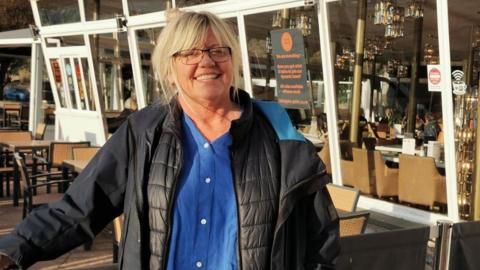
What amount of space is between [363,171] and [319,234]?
4859mm

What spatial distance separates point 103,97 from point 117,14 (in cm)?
187

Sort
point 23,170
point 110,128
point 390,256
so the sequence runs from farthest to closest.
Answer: point 110,128
point 23,170
point 390,256

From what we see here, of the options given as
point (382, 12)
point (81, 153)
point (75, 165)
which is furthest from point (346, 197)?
point (81, 153)

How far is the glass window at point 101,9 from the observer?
10.3 metres

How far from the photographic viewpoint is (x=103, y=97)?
11305 mm

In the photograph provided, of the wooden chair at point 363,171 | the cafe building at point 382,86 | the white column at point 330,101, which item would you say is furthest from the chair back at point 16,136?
the wooden chair at point 363,171

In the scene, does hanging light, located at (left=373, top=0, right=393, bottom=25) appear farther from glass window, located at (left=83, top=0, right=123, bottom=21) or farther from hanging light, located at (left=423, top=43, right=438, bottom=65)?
glass window, located at (left=83, top=0, right=123, bottom=21)

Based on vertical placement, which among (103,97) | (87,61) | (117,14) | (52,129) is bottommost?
(52,129)

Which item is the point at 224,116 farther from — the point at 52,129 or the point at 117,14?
the point at 52,129

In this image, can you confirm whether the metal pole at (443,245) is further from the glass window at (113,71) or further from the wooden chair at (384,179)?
the glass window at (113,71)

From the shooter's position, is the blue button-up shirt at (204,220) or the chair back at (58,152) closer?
the blue button-up shirt at (204,220)

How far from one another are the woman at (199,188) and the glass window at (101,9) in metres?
8.88

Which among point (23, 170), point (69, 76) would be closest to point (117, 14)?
point (69, 76)

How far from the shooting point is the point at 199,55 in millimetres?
1712
